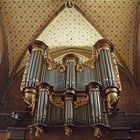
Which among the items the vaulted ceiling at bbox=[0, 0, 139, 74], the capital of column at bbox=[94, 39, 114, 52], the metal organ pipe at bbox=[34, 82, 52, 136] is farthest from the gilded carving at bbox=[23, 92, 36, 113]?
the vaulted ceiling at bbox=[0, 0, 139, 74]

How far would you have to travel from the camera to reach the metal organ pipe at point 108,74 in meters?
7.80

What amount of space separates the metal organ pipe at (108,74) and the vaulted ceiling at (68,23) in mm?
1822

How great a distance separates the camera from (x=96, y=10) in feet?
35.9

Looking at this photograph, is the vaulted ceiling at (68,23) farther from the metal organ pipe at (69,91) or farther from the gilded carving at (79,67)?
the gilded carving at (79,67)

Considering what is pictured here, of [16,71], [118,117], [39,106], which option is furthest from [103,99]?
[16,71]

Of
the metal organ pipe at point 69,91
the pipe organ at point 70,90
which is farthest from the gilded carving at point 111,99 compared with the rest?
the metal organ pipe at point 69,91

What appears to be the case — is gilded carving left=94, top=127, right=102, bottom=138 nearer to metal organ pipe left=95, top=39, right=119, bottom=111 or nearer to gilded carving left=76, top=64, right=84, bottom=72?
metal organ pipe left=95, top=39, right=119, bottom=111

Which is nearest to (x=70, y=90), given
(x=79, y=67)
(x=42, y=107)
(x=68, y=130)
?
(x=42, y=107)

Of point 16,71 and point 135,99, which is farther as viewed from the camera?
point 16,71

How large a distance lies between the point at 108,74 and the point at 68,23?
354cm

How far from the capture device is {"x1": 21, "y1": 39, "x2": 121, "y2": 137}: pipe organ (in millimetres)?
7242

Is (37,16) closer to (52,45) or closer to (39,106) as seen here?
(52,45)

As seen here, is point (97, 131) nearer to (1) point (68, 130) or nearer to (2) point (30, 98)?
(1) point (68, 130)

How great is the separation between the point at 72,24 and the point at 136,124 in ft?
14.6
